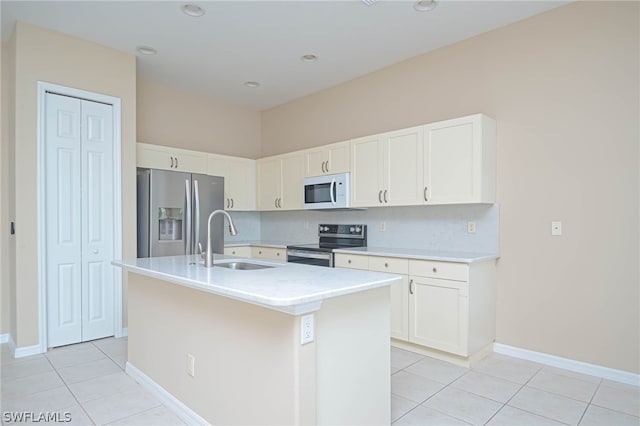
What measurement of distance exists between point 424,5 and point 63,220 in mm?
3597

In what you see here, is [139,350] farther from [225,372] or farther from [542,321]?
[542,321]

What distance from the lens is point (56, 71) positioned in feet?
11.0

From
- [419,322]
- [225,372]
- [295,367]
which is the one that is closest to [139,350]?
[225,372]

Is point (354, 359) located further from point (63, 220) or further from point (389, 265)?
point (63, 220)

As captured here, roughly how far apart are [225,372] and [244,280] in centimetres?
52

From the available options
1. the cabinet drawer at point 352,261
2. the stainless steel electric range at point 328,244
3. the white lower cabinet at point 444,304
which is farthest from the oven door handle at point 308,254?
the white lower cabinet at point 444,304

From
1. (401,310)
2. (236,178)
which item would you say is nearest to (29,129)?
(236,178)

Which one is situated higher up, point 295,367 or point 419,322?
Result: point 295,367

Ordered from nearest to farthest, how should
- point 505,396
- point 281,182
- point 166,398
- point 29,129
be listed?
point 166,398 → point 505,396 → point 29,129 → point 281,182

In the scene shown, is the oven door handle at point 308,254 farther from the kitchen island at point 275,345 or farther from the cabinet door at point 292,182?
the kitchen island at point 275,345

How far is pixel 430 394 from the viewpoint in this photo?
98.5 inches

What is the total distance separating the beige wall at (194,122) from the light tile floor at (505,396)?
3822mm

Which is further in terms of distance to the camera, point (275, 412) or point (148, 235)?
point (148, 235)

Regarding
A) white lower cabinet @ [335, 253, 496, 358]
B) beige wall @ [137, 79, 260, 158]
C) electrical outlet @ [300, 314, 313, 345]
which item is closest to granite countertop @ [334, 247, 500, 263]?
white lower cabinet @ [335, 253, 496, 358]
